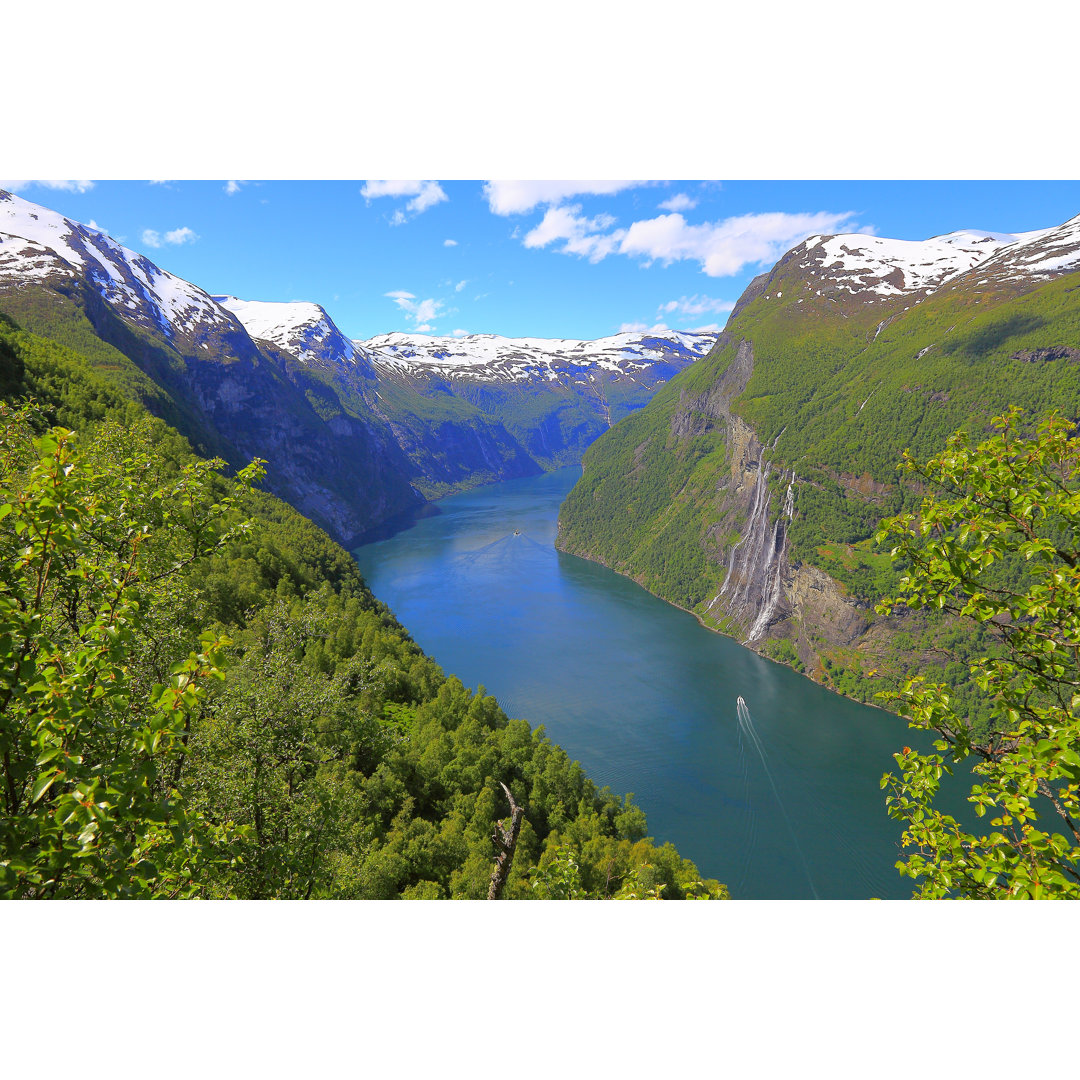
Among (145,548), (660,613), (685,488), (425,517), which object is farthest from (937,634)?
(425,517)

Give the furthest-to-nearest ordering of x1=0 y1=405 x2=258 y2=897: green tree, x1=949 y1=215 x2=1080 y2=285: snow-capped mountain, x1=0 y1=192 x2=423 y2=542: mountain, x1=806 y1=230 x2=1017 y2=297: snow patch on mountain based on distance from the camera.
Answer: x1=806 y1=230 x2=1017 y2=297: snow patch on mountain < x1=949 y1=215 x2=1080 y2=285: snow-capped mountain < x1=0 y1=192 x2=423 y2=542: mountain < x1=0 y1=405 x2=258 y2=897: green tree

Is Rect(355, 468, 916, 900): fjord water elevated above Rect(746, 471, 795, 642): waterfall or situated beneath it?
situated beneath

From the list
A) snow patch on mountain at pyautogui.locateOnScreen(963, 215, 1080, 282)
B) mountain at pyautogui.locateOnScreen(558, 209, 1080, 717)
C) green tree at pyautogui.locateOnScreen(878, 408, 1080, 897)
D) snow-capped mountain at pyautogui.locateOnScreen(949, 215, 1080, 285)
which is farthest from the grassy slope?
green tree at pyautogui.locateOnScreen(878, 408, 1080, 897)

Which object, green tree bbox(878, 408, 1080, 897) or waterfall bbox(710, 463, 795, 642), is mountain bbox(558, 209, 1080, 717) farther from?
green tree bbox(878, 408, 1080, 897)

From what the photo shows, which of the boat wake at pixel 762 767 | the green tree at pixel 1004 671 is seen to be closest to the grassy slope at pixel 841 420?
the boat wake at pixel 762 767

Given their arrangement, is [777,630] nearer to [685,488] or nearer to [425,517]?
[685,488]

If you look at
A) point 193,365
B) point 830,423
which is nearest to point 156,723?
point 830,423

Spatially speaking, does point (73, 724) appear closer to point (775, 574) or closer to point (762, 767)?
point (762, 767)
